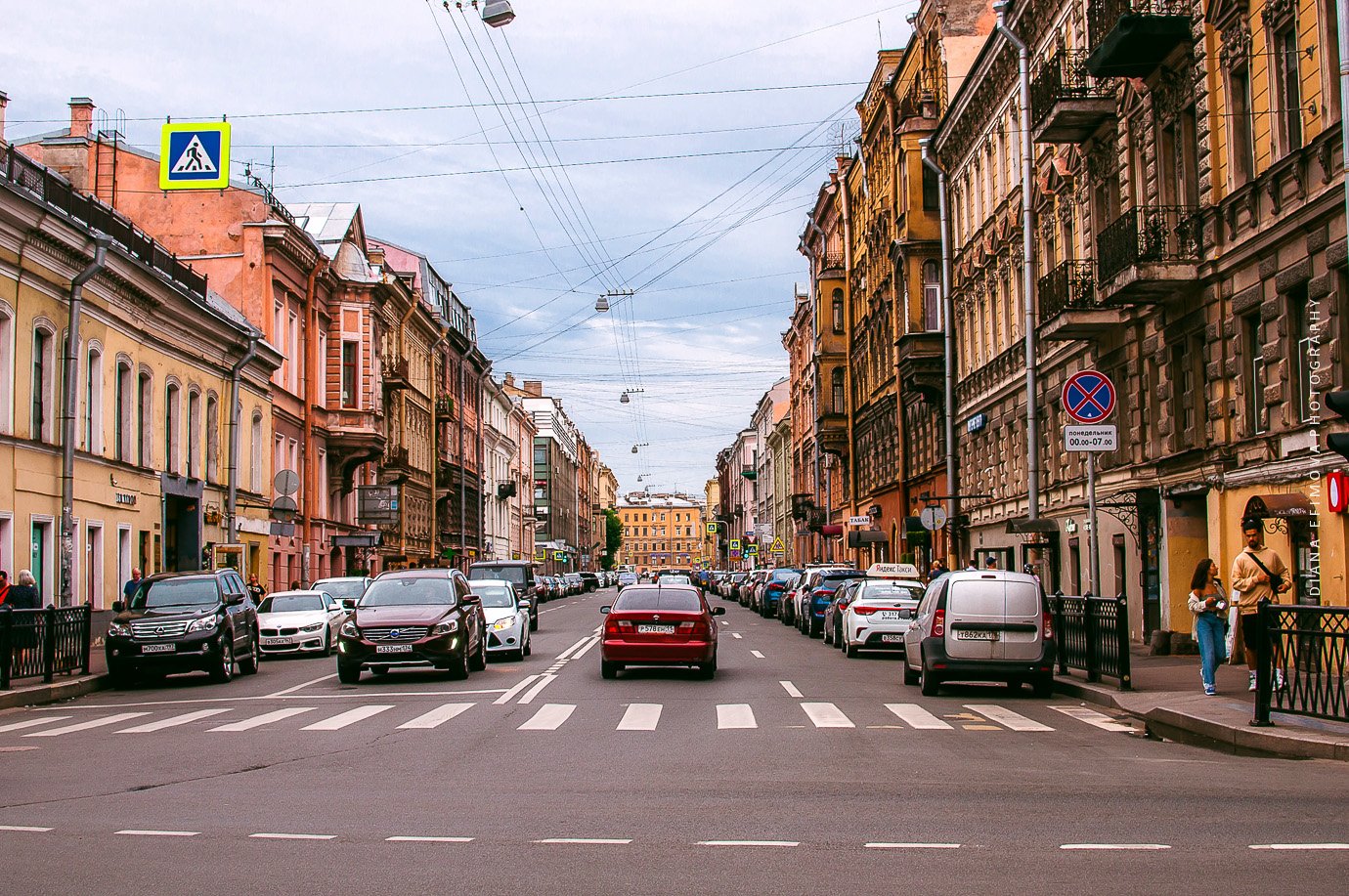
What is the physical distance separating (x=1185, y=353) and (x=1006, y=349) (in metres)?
13.1

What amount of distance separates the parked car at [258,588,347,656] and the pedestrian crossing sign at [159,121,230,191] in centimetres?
1248

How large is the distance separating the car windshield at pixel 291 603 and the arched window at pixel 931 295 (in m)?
24.8

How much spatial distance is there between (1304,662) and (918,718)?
167 inches

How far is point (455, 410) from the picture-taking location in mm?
84125

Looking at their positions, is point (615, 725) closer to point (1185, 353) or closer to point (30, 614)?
point (30, 614)

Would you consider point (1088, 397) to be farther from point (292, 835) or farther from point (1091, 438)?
point (292, 835)

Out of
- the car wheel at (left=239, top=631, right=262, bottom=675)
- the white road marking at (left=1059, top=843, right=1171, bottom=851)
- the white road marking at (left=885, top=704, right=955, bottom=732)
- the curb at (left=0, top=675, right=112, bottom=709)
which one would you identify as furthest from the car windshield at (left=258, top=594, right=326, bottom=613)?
the white road marking at (left=1059, top=843, right=1171, bottom=851)

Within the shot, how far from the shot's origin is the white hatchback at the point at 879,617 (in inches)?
1084

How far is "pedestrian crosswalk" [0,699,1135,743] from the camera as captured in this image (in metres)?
15.4

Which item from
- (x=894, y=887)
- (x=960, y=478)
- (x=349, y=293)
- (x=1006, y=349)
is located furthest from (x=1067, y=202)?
(x=349, y=293)

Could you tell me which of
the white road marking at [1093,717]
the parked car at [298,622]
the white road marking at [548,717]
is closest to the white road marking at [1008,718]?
the white road marking at [1093,717]

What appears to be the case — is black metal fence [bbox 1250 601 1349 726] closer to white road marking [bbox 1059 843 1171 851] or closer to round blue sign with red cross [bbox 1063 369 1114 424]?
white road marking [bbox 1059 843 1171 851]

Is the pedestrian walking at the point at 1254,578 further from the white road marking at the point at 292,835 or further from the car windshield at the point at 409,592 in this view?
the car windshield at the point at 409,592

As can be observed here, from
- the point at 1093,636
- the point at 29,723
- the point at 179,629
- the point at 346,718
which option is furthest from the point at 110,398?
the point at 1093,636
